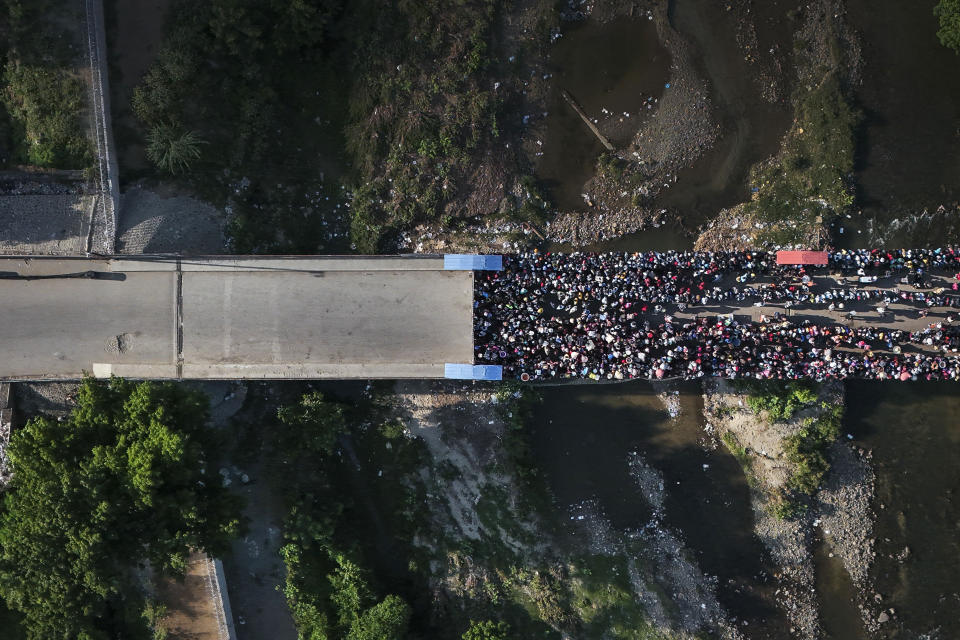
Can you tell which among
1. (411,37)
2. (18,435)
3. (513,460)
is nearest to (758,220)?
(513,460)

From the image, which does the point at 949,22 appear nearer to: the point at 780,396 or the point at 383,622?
the point at 780,396

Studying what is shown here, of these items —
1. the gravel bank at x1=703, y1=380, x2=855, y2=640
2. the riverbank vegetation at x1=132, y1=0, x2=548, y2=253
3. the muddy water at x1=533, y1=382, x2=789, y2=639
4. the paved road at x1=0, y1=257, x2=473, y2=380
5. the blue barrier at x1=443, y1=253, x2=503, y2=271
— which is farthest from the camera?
the muddy water at x1=533, y1=382, x2=789, y2=639

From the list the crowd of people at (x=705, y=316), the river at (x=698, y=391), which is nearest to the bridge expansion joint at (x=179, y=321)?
the crowd of people at (x=705, y=316)

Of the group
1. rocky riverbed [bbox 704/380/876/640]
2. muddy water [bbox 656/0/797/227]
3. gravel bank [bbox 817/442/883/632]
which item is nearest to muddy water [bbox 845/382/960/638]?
gravel bank [bbox 817/442/883/632]

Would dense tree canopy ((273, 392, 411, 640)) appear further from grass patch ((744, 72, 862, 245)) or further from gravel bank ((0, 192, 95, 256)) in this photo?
grass patch ((744, 72, 862, 245))

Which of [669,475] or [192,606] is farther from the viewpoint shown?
[669,475]

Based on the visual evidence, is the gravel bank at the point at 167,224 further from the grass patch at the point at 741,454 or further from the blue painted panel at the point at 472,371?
the grass patch at the point at 741,454

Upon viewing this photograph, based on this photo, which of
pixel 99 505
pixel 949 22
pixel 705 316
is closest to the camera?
pixel 99 505

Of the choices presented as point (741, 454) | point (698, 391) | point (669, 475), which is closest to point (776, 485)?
point (741, 454)
